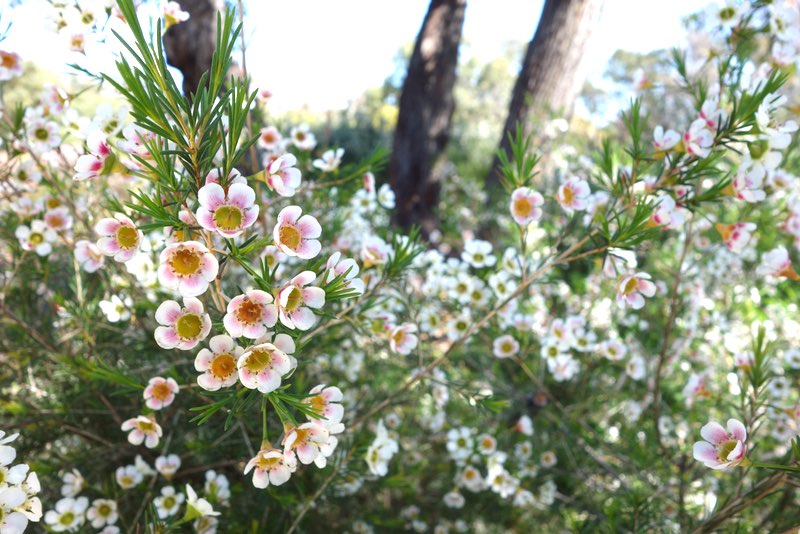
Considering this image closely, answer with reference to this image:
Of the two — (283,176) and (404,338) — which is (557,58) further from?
(283,176)

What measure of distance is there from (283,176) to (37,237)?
1073 mm

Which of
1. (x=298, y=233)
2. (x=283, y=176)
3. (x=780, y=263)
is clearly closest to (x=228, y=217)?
(x=298, y=233)

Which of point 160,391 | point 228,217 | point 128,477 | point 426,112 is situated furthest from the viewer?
point 426,112

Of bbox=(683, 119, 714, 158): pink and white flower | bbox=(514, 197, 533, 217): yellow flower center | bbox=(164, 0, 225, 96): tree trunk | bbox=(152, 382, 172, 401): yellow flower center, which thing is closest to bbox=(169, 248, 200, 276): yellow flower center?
bbox=(152, 382, 172, 401): yellow flower center

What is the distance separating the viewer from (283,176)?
3.33ft

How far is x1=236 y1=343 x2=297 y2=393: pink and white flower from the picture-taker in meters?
0.82

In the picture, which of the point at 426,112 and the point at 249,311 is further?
the point at 426,112

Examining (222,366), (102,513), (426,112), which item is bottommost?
(102,513)

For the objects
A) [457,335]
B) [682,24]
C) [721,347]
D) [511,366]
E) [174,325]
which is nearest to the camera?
Answer: [174,325]

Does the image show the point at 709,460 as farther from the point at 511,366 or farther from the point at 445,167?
the point at 445,167

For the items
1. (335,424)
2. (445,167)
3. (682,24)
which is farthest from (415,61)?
(335,424)

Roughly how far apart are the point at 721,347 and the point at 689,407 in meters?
0.98

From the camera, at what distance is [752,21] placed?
6.42 feet

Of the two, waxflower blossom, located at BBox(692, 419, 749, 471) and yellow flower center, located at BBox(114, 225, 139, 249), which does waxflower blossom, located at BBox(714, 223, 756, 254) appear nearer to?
waxflower blossom, located at BBox(692, 419, 749, 471)
